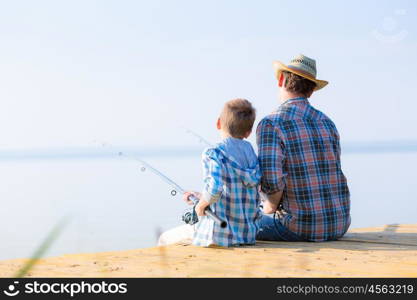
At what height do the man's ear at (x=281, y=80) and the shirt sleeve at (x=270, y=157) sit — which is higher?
the man's ear at (x=281, y=80)

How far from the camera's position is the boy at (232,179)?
164 inches

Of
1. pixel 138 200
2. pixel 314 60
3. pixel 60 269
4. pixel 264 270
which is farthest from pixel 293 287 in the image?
pixel 138 200

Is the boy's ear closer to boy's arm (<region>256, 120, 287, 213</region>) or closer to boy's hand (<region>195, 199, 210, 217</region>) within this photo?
boy's arm (<region>256, 120, 287, 213</region>)

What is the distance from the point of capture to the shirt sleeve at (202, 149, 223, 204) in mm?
4070

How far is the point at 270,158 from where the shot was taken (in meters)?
4.29

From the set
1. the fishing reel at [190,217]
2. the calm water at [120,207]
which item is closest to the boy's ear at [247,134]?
the fishing reel at [190,217]

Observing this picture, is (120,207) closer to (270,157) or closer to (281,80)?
(281,80)

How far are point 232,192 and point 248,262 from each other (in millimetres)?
636

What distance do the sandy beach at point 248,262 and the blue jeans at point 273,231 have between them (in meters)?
0.10

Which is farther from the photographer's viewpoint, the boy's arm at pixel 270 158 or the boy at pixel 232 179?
the boy's arm at pixel 270 158

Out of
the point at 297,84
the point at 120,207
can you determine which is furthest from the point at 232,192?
the point at 120,207

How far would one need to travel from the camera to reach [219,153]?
13.7ft

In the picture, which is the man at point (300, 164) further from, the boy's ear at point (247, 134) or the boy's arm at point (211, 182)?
the boy's arm at point (211, 182)

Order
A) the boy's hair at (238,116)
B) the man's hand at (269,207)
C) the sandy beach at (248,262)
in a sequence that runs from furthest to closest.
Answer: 1. the man's hand at (269,207)
2. the boy's hair at (238,116)
3. the sandy beach at (248,262)
